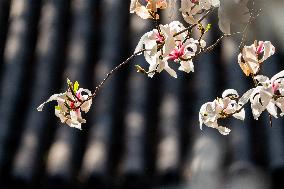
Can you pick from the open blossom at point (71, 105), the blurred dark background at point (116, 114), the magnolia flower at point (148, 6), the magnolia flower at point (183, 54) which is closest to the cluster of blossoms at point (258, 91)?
the magnolia flower at point (183, 54)

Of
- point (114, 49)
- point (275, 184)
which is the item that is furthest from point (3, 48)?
point (275, 184)

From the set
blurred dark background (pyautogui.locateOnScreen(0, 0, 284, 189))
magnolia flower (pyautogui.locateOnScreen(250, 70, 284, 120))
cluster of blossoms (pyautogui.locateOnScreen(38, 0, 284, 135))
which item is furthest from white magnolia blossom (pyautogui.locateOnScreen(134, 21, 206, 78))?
blurred dark background (pyautogui.locateOnScreen(0, 0, 284, 189))

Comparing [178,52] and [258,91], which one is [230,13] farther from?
[178,52]

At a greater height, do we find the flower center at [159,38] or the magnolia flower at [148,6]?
the magnolia flower at [148,6]

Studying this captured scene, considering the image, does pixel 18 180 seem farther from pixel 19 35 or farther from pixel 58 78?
pixel 19 35

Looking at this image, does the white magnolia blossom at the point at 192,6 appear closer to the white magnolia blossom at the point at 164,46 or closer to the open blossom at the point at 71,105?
the white magnolia blossom at the point at 164,46

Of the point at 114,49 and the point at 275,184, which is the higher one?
the point at 114,49
